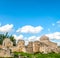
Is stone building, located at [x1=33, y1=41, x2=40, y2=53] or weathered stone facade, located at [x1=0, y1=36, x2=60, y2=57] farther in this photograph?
stone building, located at [x1=33, y1=41, x2=40, y2=53]

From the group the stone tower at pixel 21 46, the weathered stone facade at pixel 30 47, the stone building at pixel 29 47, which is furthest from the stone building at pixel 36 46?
the stone tower at pixel 21 46

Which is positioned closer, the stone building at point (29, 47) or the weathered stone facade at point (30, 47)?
the weathered stone facade at point (30, 47)

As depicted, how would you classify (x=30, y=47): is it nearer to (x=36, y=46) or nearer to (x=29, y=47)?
(x=29, y=47)

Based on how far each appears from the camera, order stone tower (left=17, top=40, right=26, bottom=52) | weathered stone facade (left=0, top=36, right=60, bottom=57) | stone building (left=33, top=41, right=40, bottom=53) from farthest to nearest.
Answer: stone building (left=33, top=41, right=40, bottom=53) < stone tower (left=17, top=40, right=26, bottom=52) < weathered stone facade (left=0, top=36, right=60, bottom=57)

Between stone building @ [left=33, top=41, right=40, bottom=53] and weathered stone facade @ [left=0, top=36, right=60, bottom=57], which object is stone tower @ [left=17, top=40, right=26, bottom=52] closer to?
weathered stone facade @ [left=0, top=36, right=60, bottom=57]

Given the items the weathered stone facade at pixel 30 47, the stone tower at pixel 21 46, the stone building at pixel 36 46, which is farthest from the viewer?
the stone building at pixel 36 46

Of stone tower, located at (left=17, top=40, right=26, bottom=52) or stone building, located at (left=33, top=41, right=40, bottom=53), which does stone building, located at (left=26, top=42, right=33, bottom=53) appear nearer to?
stone building, located at (left=33, top=41, right=40, bottom=53)

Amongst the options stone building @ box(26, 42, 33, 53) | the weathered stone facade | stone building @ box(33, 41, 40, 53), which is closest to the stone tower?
the weathered stone facade

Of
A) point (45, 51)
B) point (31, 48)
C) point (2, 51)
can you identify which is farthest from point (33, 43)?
point (2, 51)

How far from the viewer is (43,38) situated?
195 ft

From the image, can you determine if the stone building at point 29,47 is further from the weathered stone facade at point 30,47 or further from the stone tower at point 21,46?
the stone tower at point 21,46

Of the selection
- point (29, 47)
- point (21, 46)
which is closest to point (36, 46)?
point (29, 47)

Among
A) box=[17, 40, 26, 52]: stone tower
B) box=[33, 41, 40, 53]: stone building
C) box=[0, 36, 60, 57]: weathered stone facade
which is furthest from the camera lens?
box=[33, 41, 40, 53]: stone building

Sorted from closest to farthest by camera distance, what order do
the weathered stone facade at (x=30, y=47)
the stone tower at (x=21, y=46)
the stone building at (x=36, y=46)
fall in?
the weathered stone facade at (x=30, y=47) → the stone tower at (x=21, y=46) → the stone building at (x=36, y=46)
